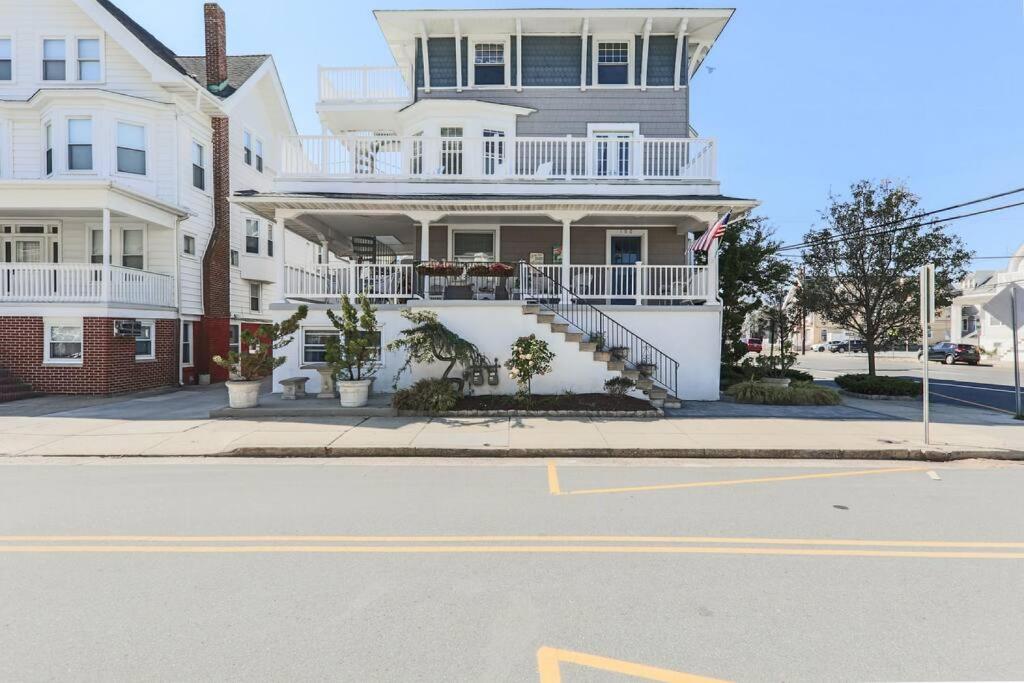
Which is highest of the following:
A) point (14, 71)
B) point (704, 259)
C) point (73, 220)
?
point (14, 71)

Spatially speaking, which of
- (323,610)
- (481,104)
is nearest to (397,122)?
(481,104)

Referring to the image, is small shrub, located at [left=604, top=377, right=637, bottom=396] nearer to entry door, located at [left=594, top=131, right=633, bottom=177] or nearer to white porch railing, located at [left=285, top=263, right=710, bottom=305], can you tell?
white porch railing, located at [left=285, top=263, right=710, bottom=305]

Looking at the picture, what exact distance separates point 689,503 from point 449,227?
1221cm

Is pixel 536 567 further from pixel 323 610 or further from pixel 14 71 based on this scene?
pixel 14 71

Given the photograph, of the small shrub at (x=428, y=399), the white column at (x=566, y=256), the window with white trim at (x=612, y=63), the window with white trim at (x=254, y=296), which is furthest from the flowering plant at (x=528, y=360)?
the window with white trim at (x=254, y=296)

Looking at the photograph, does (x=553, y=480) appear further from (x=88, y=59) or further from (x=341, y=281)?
(x=88, y=59)

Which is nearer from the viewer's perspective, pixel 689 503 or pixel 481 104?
pixel 689 503

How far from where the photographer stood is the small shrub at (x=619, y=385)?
1173 centimetres

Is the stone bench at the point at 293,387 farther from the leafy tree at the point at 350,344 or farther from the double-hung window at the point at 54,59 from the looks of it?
the double-hung window at the point at 54,59

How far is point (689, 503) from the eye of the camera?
5.65 m

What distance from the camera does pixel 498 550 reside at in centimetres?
439

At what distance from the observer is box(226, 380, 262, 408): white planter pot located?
35.2ft

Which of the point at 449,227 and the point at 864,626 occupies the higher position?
the point at 449,227

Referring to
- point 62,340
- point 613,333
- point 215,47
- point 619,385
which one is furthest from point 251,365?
point 215,47
